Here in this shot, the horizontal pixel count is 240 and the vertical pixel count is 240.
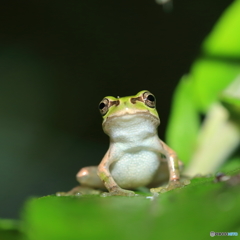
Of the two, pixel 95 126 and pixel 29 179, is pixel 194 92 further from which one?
pixel 29 179

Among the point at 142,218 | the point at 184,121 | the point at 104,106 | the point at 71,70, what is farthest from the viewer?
the point at 71,70

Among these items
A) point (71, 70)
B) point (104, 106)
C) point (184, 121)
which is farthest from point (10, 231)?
point (71, 70)

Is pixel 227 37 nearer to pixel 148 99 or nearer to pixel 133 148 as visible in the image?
pixel 148 99

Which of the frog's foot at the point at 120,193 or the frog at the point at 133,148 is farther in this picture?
the frog at the point at 133,148

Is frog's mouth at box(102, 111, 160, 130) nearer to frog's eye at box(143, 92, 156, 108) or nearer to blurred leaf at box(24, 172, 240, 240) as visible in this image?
frog's eye at box(143, 92, 156, 108)

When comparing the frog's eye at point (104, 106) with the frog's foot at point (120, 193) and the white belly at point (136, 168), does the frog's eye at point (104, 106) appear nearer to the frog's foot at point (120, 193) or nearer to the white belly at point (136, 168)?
the white belly at point (136, 168)

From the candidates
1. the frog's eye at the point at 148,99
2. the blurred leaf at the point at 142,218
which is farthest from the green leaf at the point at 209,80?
the blurred leaf at the point at 142,218

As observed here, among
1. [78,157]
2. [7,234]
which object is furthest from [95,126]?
[7,234]
